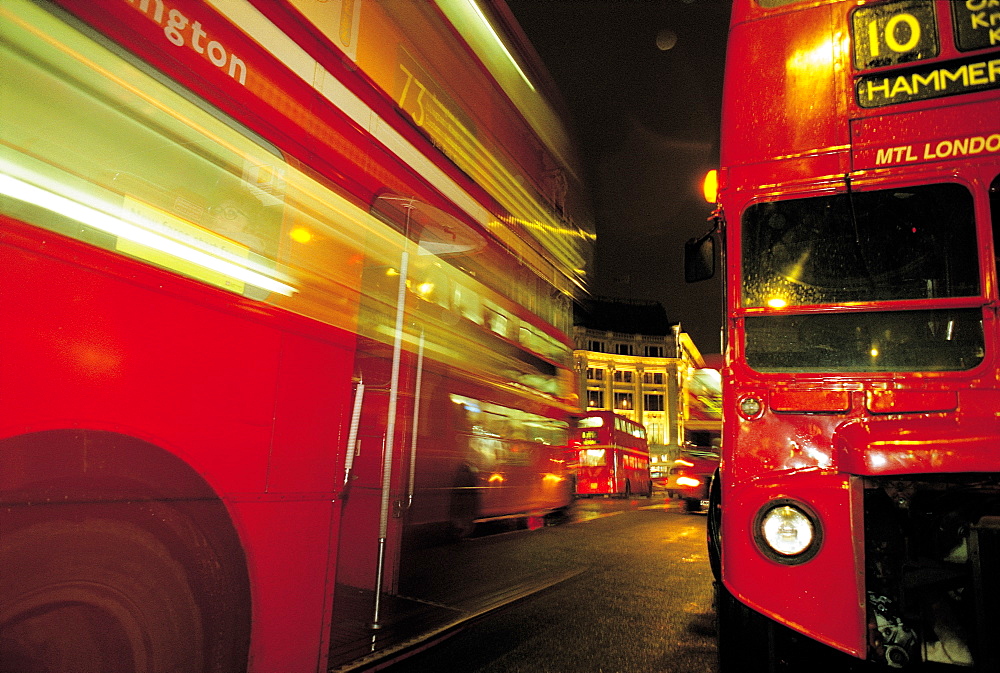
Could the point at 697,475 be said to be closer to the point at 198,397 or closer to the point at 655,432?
the point at 198,397

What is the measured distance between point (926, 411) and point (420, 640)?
117 inches

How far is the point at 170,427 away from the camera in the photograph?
2016mm

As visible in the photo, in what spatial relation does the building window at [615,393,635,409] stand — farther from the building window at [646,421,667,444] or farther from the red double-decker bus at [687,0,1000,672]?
the red double-decker bus at [687,0,1000,672]

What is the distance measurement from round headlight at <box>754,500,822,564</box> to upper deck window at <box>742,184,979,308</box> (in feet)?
3.31

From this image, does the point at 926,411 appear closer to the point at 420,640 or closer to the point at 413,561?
the point at 420,640

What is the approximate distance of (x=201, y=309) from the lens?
7.03 feet

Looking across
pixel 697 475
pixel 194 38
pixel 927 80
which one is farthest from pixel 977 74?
pixel 697 475

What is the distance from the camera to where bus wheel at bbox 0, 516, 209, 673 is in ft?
5.46

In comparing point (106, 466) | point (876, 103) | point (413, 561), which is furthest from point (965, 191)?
point (413, 561)

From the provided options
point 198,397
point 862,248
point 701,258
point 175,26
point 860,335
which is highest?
point 175,26

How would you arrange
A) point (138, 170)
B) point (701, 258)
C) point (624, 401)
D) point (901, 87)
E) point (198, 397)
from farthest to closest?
point (624, 401) < point (701, 258) < point (901, 87) < point (198, 397) < point (138, 170)

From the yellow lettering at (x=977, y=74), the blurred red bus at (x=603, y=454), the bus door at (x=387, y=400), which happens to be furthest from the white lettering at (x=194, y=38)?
the blurred red bus at (x=603, y=454)

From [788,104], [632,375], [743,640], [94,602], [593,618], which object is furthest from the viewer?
[632,375]

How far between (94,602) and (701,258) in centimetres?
320
